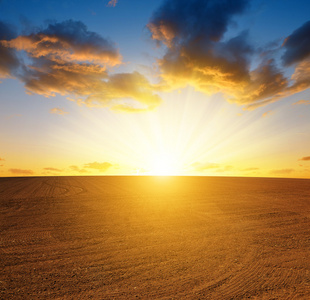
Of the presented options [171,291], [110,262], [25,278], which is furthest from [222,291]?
[25,278]

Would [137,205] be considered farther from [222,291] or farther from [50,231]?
[222,291]

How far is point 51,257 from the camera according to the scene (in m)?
7.46

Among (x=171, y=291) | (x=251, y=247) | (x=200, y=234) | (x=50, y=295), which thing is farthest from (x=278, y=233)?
(x=50, y=295)

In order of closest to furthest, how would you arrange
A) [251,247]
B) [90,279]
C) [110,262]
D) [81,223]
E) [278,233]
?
[90,279]
[110,262]
[251,247]
[278,233]
[81,223]

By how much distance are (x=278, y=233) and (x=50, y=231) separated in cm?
1113

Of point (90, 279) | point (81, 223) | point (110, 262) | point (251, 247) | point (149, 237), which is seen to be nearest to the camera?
point (90, 279)

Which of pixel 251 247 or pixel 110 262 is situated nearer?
pixel 110 262

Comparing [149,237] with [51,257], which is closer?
[51,257]

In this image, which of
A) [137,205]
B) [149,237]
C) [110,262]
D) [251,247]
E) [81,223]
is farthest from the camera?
[137,205]

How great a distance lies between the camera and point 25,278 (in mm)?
6082

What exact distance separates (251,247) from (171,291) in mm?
4630

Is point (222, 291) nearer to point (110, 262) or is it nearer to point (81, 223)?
point (110, 262)

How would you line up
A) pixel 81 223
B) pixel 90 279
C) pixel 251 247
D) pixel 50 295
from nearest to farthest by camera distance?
1. pixel 50 295
2. pixel 90 279
3. pixel 251 247
4. pixel 81 223

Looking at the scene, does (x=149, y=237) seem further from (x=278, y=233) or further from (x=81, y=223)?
(x=278, y=233)
